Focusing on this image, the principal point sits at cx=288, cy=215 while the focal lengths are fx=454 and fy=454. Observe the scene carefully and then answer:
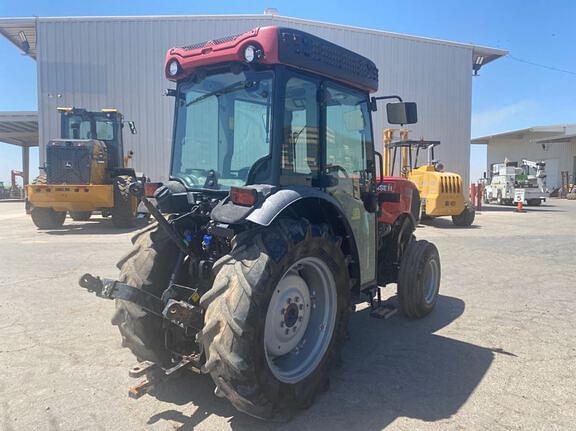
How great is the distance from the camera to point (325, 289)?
353 centimetres

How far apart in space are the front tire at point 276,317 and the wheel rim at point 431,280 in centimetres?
212

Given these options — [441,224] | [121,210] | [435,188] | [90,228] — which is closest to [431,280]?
[435,188]

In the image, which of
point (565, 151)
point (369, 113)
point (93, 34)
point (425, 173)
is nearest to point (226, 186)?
point (369, 113)

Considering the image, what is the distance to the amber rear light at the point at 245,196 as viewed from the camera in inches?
116

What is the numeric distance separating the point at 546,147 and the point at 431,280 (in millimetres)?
45162

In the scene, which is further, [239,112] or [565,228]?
[565,228]

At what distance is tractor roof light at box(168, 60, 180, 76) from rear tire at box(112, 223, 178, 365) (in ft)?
4.30

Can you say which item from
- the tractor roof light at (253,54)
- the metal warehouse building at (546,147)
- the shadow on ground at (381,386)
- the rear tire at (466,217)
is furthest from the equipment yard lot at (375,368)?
the metal warehouse building at (546,147)

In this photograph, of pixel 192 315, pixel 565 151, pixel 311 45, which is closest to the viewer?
pixel 192 315

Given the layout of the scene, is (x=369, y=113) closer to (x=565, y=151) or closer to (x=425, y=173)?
(x=425, y=173)

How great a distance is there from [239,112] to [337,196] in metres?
1.09

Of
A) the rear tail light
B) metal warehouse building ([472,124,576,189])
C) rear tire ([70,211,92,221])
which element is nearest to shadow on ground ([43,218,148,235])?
rear tire ([70,211,92,221])

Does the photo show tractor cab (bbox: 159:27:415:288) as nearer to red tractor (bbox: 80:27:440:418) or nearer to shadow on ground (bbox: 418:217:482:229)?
red tractor (bbox: 80:27:440:418)

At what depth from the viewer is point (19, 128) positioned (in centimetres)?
3084
